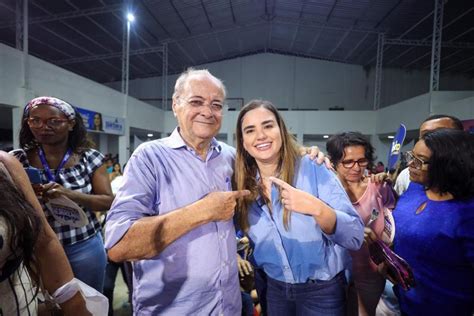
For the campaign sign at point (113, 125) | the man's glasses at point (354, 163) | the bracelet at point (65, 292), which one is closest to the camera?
the bracelet at point (65, 292)

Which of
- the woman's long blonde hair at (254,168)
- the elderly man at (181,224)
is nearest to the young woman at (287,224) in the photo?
the woman's long blonde hair at (254,168)

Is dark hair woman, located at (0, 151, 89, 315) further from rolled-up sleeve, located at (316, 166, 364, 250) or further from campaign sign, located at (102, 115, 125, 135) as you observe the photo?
campaign sign, located at (102, 115, 125, 135)

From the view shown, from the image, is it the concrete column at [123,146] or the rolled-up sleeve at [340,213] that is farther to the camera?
the concrete column at [123,146]

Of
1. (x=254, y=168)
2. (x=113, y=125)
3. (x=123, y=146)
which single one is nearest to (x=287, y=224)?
(x=254, y=168)

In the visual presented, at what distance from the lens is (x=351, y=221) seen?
1.24m

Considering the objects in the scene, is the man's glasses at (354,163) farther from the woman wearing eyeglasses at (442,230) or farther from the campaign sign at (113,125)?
the campaign sign at (113,125)

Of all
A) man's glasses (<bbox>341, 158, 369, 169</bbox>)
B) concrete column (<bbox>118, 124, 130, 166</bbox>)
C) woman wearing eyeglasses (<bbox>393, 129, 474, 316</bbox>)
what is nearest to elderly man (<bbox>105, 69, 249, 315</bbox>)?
woman wearing eyeglasses (<bbox>393, 129, 474, 316</bbox>)

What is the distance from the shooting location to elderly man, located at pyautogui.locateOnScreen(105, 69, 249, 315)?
3.65ft

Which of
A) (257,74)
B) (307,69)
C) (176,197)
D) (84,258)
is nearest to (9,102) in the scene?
(84,258)

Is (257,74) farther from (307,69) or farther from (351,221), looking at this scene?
(351,221)

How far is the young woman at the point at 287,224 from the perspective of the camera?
1.37 metres

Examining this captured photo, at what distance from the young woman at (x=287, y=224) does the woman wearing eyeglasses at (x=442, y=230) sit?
0.33 meters

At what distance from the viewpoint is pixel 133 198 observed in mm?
1148

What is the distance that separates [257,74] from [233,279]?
15.4 meters
